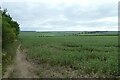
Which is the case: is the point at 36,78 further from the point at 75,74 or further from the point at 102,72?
the point at 102,72

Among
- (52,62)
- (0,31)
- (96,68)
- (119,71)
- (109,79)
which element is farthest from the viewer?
(0,31)

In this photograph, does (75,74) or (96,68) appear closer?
(75,74)

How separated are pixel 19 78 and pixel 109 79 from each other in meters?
4.20

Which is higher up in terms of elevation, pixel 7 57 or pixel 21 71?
pixel 7 57

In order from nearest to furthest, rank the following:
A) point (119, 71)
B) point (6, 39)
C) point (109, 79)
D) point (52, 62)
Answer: point (109, 79), point (119, 71), point (52, 62), point (6, 39)

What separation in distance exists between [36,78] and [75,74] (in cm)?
230

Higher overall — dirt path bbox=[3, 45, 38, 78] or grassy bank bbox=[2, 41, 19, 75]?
grassy bank bbox=[2, 41, 19, 75]

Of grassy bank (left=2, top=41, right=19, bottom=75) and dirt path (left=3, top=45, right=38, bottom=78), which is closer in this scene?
dirt path (left=3, top=45, right=38, bottom=78)

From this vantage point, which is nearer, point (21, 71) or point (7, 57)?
point (21, 71)

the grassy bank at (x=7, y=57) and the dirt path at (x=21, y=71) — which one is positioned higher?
the grassy bank at (x=7, y=57)

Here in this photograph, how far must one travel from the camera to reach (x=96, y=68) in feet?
55.1

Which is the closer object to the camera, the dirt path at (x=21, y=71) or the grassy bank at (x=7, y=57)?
the dirt path at (x=21, y=71)

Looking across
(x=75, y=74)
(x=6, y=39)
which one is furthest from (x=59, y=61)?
(x=6, y=39)

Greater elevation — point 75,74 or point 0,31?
point 0,31
